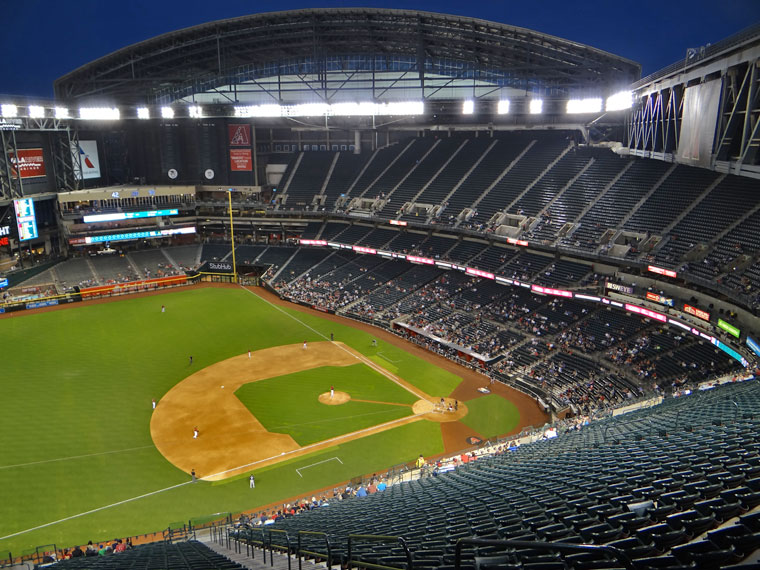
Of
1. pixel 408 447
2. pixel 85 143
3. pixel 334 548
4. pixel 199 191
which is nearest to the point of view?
pixel 334 548

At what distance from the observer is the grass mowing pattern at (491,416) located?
30422 mm

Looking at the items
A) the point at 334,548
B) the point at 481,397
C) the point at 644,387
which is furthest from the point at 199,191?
the point at 334,548

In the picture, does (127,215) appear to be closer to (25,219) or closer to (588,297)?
(25,219)

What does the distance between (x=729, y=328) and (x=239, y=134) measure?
2349 inches

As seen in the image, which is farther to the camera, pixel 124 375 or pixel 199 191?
pixel 199 191

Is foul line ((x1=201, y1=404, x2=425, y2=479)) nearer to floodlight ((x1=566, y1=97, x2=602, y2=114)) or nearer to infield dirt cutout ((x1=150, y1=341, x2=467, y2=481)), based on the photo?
infield dirt cutout ((x1=150, y1=341, x2=467, y2=481))

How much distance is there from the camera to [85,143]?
63.9m

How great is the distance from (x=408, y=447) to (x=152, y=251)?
161 feet

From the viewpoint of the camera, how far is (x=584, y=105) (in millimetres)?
49688

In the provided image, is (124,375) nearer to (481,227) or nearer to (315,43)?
(481,227)

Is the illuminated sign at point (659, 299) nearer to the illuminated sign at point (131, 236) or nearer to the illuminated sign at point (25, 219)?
the illuminated sign at point (131, 236)

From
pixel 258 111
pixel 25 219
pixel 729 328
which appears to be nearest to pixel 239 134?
pixel 258 111

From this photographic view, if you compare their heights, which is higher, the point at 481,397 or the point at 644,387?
the point at 644,387

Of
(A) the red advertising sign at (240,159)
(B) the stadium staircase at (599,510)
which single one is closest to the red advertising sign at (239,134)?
(A) the red advertising sign at (240,159)
